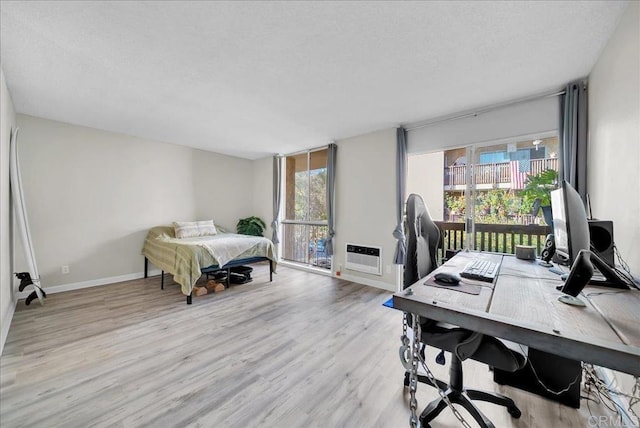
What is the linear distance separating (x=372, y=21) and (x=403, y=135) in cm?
214

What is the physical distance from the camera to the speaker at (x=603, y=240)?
1.42 m

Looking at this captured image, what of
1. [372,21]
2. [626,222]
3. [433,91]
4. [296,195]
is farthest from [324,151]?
[626,222]

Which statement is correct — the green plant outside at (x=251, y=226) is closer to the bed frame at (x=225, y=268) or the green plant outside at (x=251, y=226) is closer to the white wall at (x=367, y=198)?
the bed frame at (x=225, y=268)

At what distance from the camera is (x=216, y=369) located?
188 centimetres

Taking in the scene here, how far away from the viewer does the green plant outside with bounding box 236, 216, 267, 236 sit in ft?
18.2

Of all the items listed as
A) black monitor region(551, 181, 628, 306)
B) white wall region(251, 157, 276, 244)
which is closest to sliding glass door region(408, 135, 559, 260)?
black monitor region(551, 181, 628, 306)

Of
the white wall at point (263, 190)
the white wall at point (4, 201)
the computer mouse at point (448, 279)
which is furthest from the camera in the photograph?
the white wall at point (263, 190)

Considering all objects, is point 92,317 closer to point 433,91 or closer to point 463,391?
point 463,391

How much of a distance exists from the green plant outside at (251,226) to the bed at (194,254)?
1.28 meters

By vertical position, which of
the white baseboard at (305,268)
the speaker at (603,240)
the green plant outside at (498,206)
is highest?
the green plant outside at (498,206)

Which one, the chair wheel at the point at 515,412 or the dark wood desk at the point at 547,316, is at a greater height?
the dark wood desk at the point at 547,316

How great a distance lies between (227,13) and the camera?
1572 millimetres

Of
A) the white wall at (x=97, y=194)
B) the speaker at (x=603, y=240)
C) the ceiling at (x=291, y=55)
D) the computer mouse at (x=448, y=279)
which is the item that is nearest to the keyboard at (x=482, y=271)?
the computer mouse at (x=448, y=279)

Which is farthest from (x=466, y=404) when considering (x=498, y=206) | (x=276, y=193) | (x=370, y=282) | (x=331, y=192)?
(x=276, y=193)
